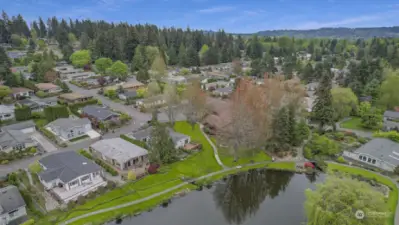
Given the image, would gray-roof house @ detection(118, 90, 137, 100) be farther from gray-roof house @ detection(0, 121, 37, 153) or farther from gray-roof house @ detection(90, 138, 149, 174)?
gray-roof house @ detection(90, 138, 149, 174)

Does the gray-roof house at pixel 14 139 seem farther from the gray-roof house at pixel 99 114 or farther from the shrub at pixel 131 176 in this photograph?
the shrub at pixel 131 176

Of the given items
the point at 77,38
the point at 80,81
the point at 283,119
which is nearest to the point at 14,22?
the point at 77,38

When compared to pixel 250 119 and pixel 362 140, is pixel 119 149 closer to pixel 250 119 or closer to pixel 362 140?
pixel 250 119

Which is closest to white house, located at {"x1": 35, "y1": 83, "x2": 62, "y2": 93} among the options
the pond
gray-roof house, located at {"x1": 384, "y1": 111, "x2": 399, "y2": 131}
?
the pond

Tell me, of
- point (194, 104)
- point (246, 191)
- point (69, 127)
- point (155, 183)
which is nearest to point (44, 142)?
point (69, 127)

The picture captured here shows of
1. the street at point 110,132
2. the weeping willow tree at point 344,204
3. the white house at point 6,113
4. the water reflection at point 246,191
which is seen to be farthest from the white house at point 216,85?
the weeping willow tree at point 344,204

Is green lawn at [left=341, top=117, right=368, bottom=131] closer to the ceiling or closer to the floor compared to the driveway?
closer to the floor
